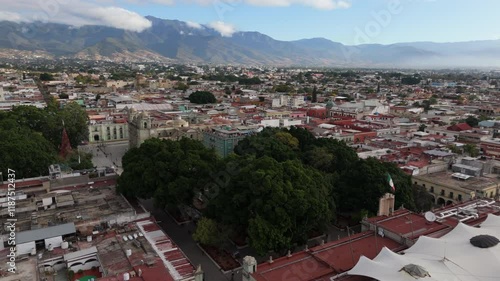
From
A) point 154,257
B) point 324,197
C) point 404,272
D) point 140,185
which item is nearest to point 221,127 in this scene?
point 140,185

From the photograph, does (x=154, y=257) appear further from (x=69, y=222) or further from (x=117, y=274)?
(x=69, y=222)

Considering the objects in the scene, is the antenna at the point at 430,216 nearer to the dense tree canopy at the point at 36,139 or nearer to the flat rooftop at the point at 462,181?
the flat rooftop at the point at 462,181

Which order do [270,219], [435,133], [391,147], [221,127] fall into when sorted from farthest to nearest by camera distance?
1. [435,133]
2. [221,127]
3. [391,147]
4. [270,219]

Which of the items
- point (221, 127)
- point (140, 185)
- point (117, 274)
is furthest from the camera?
point (221, 127)

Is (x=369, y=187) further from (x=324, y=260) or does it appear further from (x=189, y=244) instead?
(x=189, y=244)

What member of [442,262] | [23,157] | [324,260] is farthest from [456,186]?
[23,157]
